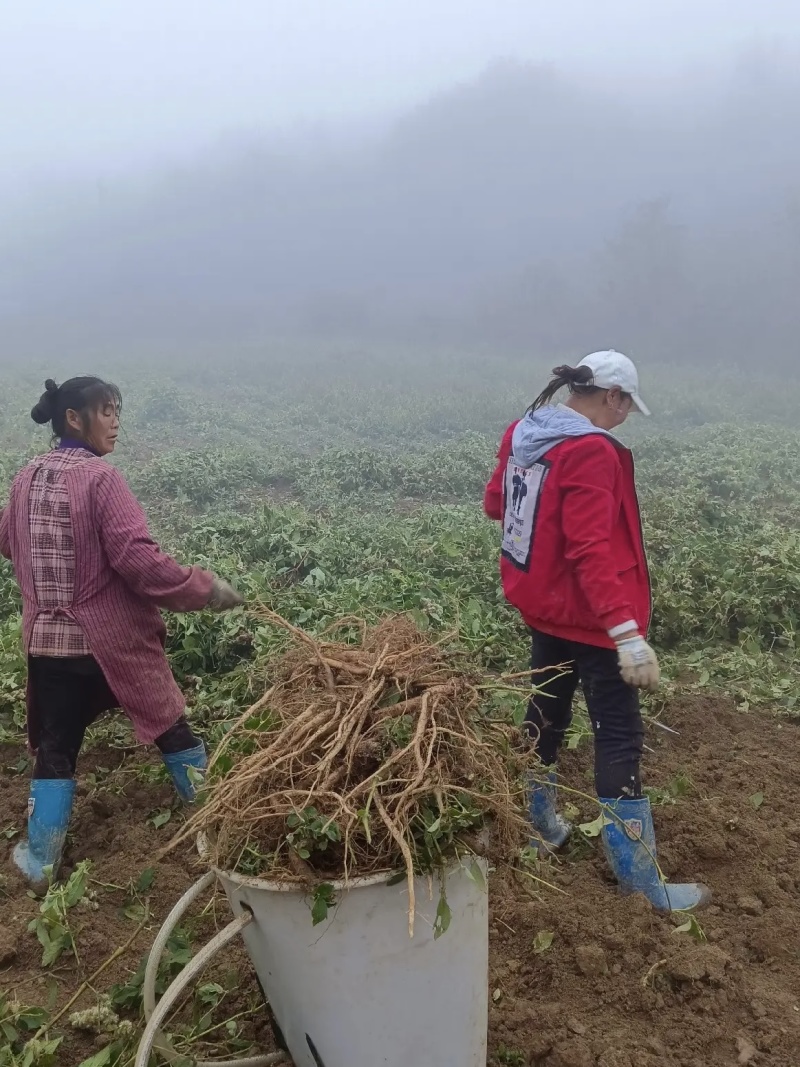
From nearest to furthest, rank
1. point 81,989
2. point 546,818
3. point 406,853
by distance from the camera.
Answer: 1. point 406,853
2. point 81,989
3. point 546,818

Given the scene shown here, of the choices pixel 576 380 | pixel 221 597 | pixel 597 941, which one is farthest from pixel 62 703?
pixel 576 380

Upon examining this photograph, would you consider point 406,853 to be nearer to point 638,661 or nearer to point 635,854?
point 638,661

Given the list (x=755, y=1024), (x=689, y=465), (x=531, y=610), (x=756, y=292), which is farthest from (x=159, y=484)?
(x=756, y=292)

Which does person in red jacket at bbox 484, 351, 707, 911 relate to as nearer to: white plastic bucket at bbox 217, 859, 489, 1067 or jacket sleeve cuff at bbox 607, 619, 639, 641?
jacket sleeve cuff at bbox 607, 619, 639, 641

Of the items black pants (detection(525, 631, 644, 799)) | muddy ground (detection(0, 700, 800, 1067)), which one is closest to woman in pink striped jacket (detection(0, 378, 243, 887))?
muddy ground (detection(0, 700, 800, 1067))

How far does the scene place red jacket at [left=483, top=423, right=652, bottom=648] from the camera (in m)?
2.48

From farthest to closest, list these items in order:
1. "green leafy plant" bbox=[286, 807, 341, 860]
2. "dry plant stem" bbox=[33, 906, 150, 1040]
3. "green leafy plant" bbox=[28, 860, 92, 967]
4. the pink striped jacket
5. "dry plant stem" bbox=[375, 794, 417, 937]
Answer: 1. the pink striped jacket
2. "green leafy plant" bbox=[28, 860, 92, 967]
3. "dry plant stem" bbox=[33, 906, 150, 1040]
4. "green leafy plant" bbox=[286, 807, 341, 860]
5. "dry plant stem" bbox=[375, 794, 417, 937]

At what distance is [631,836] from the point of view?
8.16ft

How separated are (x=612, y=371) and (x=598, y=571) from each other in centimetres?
66

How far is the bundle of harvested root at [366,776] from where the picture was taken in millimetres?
1527

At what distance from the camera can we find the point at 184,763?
3.04 metres

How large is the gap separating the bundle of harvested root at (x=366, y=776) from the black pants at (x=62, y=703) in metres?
1.25

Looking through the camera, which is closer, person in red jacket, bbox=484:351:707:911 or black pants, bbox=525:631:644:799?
person in red jacket, bbox=484:351:707:911

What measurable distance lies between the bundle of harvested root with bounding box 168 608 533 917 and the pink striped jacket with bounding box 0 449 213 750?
104 centimetres
